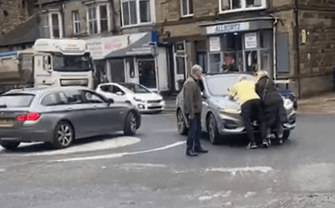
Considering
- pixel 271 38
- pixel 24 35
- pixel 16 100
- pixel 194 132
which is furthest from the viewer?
pixel 24 35

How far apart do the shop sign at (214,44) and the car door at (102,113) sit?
13475 mm

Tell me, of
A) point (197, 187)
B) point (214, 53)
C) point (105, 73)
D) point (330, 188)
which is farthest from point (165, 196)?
point (105, 73)

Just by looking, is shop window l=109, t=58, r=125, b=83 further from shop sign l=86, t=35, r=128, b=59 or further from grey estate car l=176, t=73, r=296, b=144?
grey estate car l=176, t=73, r=296, b=144

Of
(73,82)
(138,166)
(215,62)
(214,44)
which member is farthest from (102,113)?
(215,62)

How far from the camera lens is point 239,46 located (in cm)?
2658

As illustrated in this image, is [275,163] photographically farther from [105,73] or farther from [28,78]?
[105,73]

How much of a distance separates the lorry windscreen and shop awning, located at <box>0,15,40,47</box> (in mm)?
15146

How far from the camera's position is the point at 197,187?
26.0ft

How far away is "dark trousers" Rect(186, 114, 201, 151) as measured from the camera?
10633 mm

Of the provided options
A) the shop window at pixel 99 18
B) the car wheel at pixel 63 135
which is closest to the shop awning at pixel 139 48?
the shop window at pixel 99 18

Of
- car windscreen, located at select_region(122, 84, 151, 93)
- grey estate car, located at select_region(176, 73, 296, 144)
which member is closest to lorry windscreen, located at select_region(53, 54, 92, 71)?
car windscreen, located at select_region(122, 84, 151, 93)

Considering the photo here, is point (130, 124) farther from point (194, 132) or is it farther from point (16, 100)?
point (194, 132)

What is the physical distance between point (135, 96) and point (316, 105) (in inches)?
288

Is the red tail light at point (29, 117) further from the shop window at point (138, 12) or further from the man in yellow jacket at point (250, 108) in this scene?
the shop window at point (138, 12)
